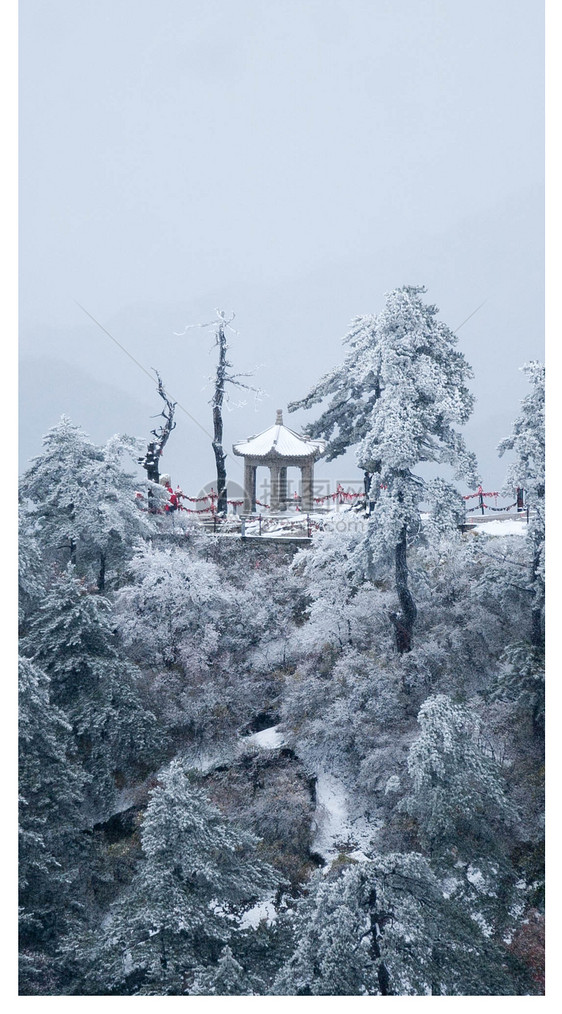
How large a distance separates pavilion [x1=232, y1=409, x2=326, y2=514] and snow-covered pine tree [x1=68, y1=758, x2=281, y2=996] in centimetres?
1173

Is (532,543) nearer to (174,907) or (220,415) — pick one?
(174,907)

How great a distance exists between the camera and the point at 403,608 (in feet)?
46.1

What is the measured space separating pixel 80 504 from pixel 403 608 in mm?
7663

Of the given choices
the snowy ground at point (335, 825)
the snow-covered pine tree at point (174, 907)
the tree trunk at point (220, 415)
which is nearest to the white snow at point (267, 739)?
the snowy ground at point (335, 825)

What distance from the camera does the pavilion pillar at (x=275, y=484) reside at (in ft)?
71.2

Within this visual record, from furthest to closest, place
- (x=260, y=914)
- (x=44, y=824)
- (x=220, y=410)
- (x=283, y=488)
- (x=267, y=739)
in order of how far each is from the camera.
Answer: (x=220, y=410) → (x=283, y=488) → (x=267, y=739) → (x=44, y=824) → (x=260, y=914)

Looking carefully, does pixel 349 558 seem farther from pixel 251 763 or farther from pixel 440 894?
pixel 440 894

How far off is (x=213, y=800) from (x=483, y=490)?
13.2m

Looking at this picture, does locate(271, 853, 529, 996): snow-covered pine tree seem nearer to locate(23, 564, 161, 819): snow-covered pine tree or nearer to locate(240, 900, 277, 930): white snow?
locate(240, 900, 277, 930): white snow

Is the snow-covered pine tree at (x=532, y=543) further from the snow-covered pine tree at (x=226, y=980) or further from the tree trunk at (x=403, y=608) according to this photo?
the snow-covered pine tree at (x=226, y=980)

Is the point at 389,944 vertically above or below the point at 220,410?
below

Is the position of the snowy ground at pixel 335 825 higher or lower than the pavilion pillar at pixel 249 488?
lower

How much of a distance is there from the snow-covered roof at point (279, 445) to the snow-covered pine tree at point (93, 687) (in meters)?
8.31

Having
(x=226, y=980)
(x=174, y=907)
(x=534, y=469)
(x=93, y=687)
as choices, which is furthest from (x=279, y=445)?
(x=226, y=980)
